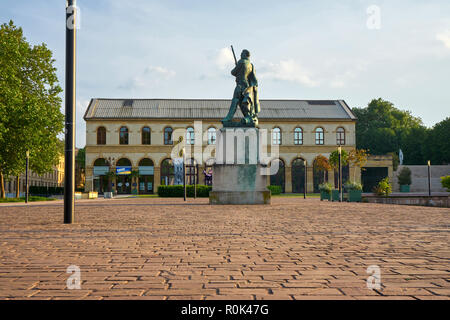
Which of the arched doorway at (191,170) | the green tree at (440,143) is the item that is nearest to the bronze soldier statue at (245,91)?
the arched doorway at (191,170)

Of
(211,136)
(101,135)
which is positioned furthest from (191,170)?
(101,135)

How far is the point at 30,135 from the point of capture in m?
24.9

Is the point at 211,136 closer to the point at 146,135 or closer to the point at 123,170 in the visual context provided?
the point at 146,135

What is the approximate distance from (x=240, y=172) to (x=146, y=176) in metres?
33.8

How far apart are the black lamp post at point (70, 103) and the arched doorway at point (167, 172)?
3932cm

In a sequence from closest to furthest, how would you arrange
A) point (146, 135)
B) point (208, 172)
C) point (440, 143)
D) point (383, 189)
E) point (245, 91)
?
point (245, 91) < point (383, 189) < point (208, 172) < point (146, 135) < point (440, 143)

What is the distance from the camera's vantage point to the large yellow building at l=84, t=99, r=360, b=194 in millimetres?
47531

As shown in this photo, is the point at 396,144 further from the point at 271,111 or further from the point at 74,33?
the point at 74,33

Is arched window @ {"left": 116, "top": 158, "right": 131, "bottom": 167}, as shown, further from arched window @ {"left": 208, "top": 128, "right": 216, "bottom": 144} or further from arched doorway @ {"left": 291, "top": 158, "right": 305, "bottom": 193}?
arched doorway @ {"left": 291, "top": 158, "right": 305, "bottom": 193}

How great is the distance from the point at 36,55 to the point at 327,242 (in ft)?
99.9

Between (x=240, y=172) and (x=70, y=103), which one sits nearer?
(x=70, y=103)

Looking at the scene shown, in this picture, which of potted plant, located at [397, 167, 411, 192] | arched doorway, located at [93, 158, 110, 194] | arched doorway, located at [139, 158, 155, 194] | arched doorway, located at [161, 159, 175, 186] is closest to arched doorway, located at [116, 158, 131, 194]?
arched doorway, located at [93, 158, 110, 194]

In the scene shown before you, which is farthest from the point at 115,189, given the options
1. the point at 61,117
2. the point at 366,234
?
the point at 366,234

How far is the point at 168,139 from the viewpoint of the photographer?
158 ft
